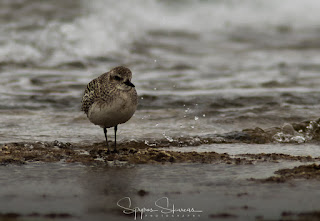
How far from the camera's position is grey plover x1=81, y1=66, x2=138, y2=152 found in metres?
6.38

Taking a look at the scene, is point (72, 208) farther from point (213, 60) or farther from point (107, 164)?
point (213, 60)

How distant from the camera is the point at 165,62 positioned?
15500mm

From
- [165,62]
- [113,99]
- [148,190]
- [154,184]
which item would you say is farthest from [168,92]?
[148,190]

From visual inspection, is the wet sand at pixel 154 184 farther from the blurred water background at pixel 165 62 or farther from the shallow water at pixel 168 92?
the blurred water background at pixel 165 62

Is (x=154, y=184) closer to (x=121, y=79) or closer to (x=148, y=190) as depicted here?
(x=148, y=190)

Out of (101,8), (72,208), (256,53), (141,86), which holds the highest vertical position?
(101,8)

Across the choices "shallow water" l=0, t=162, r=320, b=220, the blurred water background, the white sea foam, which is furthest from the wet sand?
the white sea foam

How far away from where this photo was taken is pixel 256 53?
17.2 meters

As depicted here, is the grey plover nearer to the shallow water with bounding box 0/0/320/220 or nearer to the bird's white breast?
the bird's white breast

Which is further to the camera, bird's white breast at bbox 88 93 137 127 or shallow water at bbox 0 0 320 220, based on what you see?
bird's white breast at bbox 88 93 137 127

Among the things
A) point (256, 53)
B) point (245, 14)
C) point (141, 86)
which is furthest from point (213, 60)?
point (245, 14)

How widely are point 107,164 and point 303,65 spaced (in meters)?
11.0

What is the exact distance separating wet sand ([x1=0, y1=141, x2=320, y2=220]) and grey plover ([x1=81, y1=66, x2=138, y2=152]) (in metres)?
0.46
